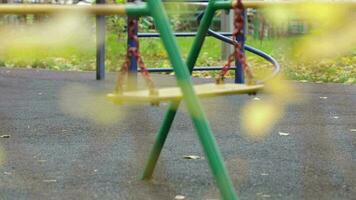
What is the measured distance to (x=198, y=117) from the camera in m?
1.74

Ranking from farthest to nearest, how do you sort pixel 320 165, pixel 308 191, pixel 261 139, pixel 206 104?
pixel 206 104
pixel 261 139
pixel 320 165
pixel 308 191

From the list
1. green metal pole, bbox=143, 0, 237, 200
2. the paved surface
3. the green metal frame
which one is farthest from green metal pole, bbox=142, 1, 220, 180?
green metal pole, bbox=143, 0, 237, 200

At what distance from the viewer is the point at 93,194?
8.86ft

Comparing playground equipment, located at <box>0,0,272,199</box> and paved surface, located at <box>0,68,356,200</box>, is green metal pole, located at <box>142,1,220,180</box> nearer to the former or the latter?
paved surface, located at <box>0,68,356,200</box>

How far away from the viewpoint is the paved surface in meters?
2.79

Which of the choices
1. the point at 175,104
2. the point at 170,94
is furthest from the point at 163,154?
the point at 170,94

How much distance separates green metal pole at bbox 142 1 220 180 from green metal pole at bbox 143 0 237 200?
0.62m

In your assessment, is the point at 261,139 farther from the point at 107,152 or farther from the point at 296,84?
the point at 296,84

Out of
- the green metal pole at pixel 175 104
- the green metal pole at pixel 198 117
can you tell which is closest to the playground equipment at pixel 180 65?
the green metal pole at pixel 198 117

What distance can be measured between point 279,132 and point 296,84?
299 centimetres

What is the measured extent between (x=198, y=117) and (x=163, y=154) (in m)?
1.78

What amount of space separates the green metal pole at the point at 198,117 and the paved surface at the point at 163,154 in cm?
93

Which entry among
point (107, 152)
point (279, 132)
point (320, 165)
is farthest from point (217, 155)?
point (279, 132)

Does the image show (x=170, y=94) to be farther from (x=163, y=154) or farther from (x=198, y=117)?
(x=163, y=154)
